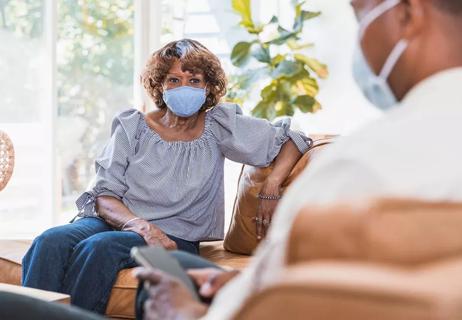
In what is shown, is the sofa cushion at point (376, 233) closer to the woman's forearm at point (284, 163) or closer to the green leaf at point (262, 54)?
the woman's forearm at point (284, 163)

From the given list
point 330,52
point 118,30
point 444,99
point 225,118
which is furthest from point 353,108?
point 444,99

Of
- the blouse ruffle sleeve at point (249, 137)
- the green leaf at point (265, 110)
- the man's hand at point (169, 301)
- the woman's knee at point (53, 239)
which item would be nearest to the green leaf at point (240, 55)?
the green leaf at point (265, 110)

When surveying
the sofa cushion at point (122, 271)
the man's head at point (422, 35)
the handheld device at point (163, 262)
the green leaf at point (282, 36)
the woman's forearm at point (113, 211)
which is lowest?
the sofa cushion at point (122, 271)

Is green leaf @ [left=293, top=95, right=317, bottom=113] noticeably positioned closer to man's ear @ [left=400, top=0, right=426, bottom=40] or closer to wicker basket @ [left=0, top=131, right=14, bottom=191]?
wicker basket @ [left=0, top=131, right=14, bottom=191]

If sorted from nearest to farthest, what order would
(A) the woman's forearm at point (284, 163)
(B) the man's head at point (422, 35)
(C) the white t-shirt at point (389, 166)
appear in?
(C) the white t-shirt at point (389, 166) → (B) the man's head at point (422, 35) → (A) the woman's forearm at point (284, 163)

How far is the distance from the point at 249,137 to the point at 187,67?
0.34 m

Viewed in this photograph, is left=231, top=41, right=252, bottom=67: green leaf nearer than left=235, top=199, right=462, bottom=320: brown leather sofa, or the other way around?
left=235, top=199, right=462, bottom=320: brown leather sofa

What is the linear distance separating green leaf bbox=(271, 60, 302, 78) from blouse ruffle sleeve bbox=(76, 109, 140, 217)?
2.07m

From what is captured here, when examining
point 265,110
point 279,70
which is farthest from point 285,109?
point 279,70

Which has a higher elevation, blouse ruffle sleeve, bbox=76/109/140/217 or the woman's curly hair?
the woman's curly hair

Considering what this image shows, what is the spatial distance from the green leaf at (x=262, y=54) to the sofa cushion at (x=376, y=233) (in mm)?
4236

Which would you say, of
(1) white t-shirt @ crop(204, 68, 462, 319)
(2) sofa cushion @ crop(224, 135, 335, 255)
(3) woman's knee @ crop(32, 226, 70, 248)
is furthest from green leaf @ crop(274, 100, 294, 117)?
(1) white t-shirt @ crop(204, 68, 462, 319)

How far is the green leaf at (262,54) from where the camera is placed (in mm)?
4828

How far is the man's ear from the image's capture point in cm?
87
